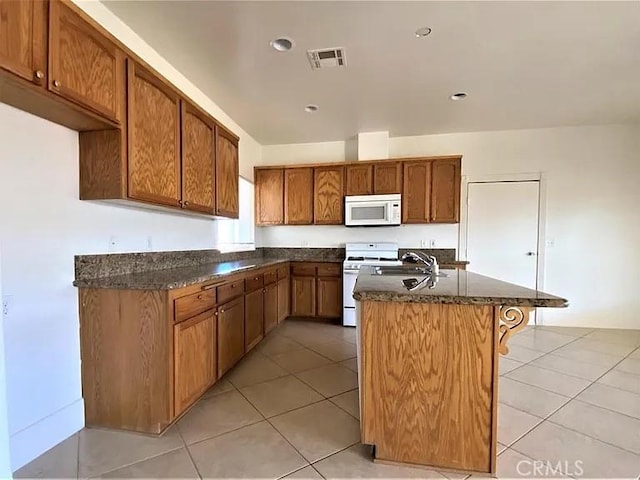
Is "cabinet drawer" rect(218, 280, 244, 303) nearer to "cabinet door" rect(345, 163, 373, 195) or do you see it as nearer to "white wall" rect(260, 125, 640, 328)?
"cabinet door" rect(345, 163, 373, 195)

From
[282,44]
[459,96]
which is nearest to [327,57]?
[282,44]

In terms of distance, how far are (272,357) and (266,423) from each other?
108 centimetres

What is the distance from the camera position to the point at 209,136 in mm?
2820

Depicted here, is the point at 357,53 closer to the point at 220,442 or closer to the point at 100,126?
the point at 100,126

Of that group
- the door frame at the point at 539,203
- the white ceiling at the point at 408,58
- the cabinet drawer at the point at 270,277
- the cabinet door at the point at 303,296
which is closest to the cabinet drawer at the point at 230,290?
the cabinet drawer at the point at 270,277

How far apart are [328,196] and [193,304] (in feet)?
8.95

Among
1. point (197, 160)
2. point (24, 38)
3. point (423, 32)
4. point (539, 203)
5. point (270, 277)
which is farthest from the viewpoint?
point (539, 203)

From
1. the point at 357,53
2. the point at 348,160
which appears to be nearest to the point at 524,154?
the point at 348,160

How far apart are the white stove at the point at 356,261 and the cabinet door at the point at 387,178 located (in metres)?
0.74

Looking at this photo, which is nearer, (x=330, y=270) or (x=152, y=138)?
(x=152, y=138)

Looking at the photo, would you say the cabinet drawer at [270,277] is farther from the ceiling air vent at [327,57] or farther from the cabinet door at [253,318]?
the ceiling air vent at [327,57]

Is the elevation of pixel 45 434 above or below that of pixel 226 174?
below

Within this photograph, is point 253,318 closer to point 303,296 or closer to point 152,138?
point 303,296

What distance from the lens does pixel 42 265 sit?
66.4 inches
